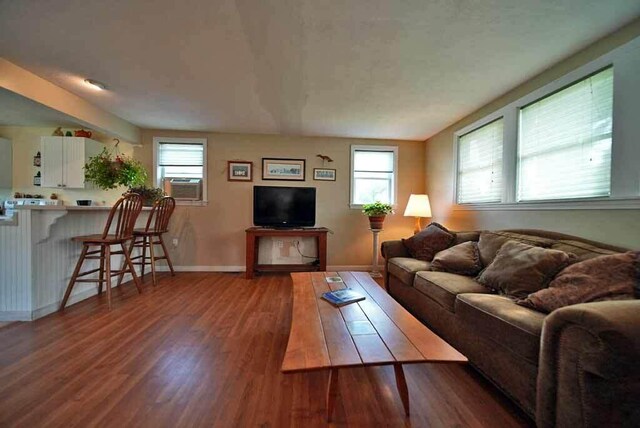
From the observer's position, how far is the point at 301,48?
2014 mm

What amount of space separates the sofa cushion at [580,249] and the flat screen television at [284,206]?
2989 mm

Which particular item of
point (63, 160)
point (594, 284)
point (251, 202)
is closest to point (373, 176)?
point (251, 202)

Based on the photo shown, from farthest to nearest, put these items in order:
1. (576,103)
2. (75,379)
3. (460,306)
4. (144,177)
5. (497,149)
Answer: (144,177)
(497,149)
(576,103)
(460,306)
(75,379)

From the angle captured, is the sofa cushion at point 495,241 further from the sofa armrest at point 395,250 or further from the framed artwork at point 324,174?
the framed artwork at point 324,174

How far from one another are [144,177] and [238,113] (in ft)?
5.82

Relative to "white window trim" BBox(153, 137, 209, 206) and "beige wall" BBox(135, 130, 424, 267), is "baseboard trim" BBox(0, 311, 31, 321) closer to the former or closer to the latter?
"beige wall" BBox(135, 130, 424, 267)

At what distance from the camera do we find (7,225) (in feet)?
7.34

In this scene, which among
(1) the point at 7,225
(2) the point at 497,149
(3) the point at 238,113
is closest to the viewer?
(1) the point at 7,225

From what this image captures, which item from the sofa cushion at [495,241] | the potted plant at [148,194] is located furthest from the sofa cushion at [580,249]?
the potted plant at [148,194]

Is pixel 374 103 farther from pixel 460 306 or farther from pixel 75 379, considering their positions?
pixel 75 379

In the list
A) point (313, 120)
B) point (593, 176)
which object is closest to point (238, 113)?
point (313, 120)

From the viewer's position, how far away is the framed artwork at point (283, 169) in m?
4.22

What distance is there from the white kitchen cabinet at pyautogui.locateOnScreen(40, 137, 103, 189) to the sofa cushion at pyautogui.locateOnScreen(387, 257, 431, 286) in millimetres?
4553

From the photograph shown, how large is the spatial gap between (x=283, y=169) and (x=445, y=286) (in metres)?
3.07
